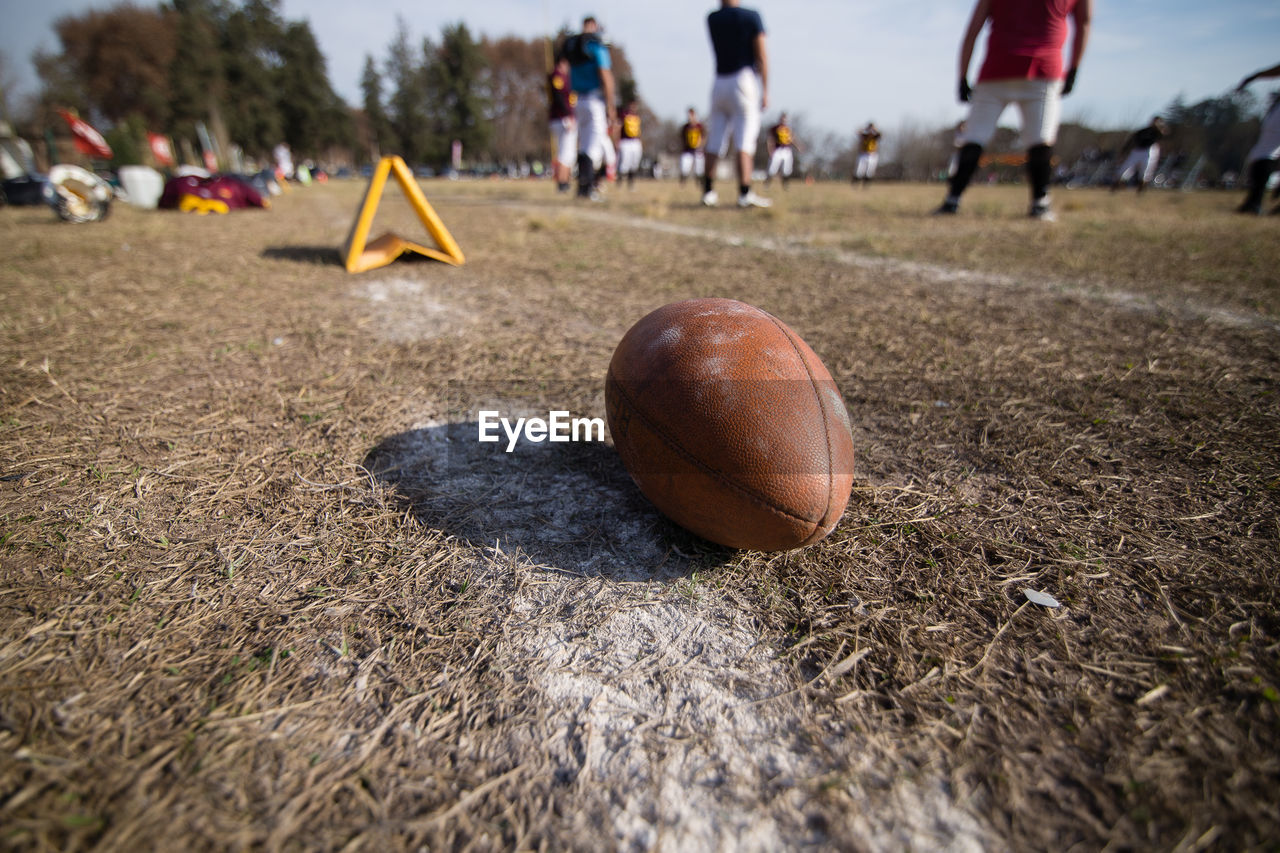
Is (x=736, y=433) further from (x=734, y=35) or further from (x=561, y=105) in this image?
(x=561, y=105)

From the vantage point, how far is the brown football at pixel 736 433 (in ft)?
5.27

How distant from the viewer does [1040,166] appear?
286 inches

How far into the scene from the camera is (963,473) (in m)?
2.20

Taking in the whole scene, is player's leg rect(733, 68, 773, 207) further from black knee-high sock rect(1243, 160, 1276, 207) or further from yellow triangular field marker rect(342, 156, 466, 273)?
black knee-high sock rect(1243, 160, 1276, 207)

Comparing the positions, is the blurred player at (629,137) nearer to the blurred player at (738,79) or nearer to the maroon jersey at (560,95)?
the maroon jersey at (560,95)

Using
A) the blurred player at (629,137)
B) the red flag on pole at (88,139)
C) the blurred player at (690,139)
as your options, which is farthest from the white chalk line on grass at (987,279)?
the red flag on pole at (88,139)

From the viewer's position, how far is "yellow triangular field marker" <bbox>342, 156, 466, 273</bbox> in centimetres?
474

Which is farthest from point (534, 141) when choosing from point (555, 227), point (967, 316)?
point (967, 316)

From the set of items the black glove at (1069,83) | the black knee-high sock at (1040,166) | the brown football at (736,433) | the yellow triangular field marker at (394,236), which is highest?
the black glove at (1069,83)

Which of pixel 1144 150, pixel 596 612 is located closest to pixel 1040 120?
pixel 596 612

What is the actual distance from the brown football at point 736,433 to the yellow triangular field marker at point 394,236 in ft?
12.7

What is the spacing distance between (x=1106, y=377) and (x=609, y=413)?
2.71m

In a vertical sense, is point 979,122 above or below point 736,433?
above

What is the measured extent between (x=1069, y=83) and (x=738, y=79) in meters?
4.14
